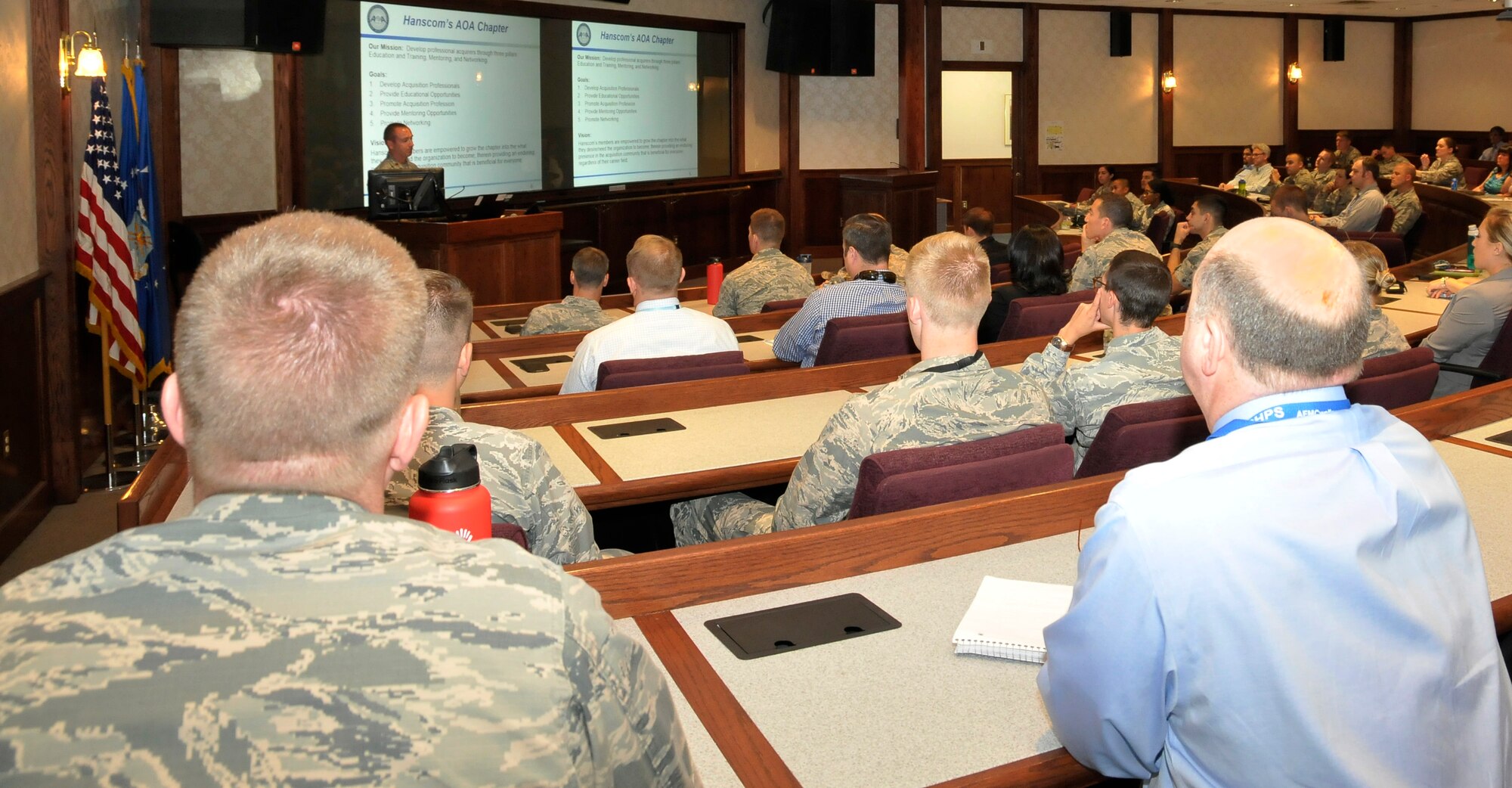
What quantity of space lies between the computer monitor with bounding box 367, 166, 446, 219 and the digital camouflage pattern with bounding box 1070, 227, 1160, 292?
3.85m

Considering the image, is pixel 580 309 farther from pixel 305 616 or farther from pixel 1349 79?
pixel 1349 79

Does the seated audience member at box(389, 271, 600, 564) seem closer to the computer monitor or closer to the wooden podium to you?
the wooden podium

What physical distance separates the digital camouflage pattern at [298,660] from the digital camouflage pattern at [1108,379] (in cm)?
242

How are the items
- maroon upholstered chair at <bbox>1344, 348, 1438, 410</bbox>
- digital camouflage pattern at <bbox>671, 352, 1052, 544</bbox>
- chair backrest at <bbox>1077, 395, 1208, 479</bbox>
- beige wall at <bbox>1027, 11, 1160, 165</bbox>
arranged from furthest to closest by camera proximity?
1. beige wall at <bbox>1027, 11, 1160, 165</bbox>
2. maroon upholstered chair at <bbox>1344, 348, 1438, 410</bbox>
3. chair backrest at <bbox>1077, 395, 1208, 479</bbox>
4. digital camouflage pattern at <bbox>671, 352, 1052, 544</bbox>

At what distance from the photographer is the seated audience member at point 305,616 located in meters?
0.86

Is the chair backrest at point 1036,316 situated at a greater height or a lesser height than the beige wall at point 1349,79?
lesser

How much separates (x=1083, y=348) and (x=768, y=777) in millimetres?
3307

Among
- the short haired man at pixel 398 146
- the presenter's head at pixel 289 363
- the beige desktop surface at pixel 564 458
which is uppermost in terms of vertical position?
the short haired man at pixel 398 146

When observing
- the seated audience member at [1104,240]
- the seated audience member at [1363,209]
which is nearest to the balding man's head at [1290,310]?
the seated audience member at [1104,240]

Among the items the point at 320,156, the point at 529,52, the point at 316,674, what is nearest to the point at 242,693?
the point at 316,674

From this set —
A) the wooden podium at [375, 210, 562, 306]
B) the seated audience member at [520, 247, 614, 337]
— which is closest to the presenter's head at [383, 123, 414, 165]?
the wooden podium at [375, 210, 562, 306]

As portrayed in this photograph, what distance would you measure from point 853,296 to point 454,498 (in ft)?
10.7

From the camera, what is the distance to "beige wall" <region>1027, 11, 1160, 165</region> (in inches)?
616

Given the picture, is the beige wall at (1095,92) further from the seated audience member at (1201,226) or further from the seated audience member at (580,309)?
the seated audience member at (580,309)
